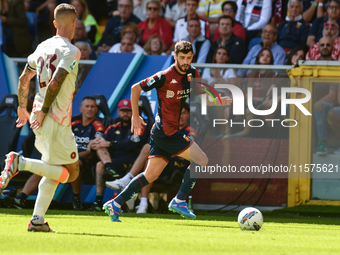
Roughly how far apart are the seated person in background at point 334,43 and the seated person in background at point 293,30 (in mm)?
717

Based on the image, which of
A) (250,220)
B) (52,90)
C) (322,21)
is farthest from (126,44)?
(52,90)

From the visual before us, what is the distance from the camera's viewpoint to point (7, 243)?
4414mm

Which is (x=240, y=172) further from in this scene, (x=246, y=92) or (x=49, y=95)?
(x=49, y=95)

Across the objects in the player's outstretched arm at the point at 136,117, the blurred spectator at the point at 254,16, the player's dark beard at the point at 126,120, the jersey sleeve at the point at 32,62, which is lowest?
the player's dark beard at the point at 126,120

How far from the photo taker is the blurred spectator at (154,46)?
1184 centimetres

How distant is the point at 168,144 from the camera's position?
7008 millimetres

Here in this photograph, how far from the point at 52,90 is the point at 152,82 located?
2.00 meters

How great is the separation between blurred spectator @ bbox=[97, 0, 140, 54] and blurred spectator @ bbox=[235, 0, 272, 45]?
2.74 m

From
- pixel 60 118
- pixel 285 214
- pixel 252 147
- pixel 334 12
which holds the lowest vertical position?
pixel 285 214

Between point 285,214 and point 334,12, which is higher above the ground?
point 334,12

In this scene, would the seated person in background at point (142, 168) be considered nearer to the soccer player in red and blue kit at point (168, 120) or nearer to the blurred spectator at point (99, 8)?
the soccer player in red and blue kit at point (168, 120)

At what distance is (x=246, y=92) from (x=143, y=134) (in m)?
2.15

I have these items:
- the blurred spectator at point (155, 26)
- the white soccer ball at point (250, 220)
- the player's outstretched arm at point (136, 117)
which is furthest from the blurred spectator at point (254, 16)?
the white soccer ball at point (250, 220)

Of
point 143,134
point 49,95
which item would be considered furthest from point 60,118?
point 143,134
